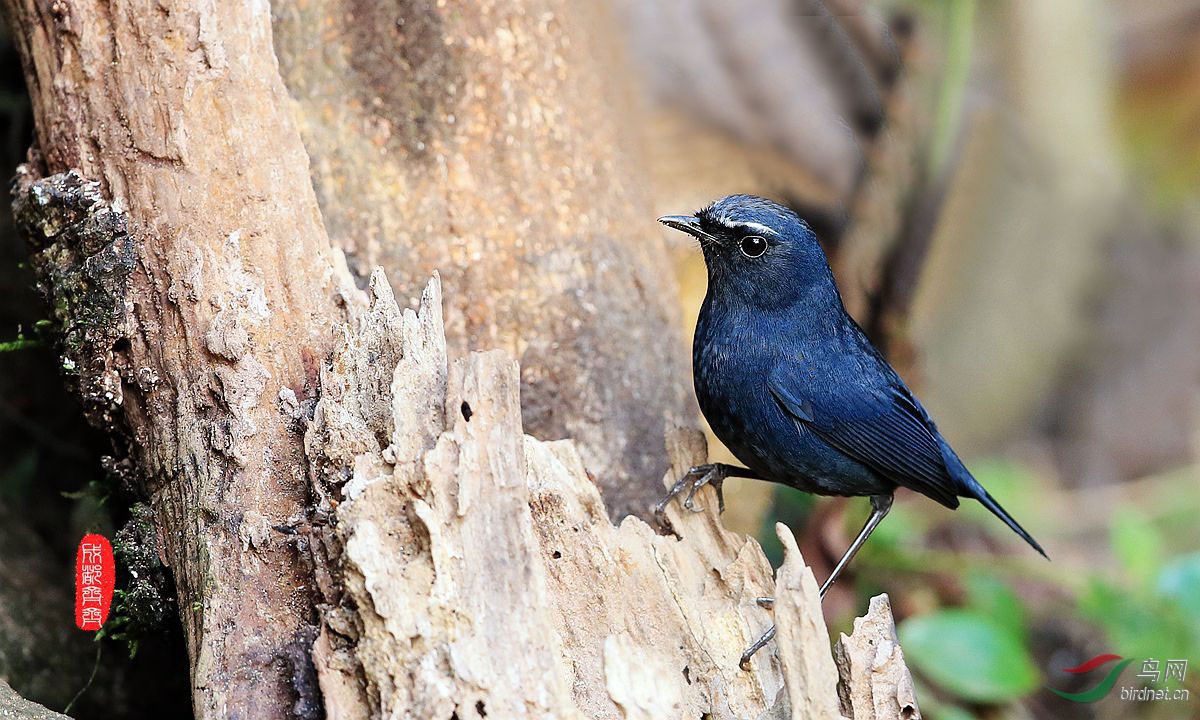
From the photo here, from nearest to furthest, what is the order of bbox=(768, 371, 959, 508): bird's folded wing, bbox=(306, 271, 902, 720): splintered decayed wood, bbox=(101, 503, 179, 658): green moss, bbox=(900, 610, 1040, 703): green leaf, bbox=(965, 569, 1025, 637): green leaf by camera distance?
bbox=(306, 271, 902, 720): splintered decayed wood → bbox=(101, 503, 179, 658): green moss → bbox=(768, 371, 959, 508): bird's folded wing → bbox=(900, 610, 1040, 703): green leaf → bbox=(965, 569, 1025, 637): green leaf

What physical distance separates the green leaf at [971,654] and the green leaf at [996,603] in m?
0.13

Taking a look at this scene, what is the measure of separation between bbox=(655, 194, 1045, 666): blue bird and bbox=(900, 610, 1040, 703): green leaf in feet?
3.70

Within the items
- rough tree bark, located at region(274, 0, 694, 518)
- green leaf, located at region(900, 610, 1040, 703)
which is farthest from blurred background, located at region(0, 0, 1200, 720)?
rough tree bark, located at region(274, 0, 694, 518)

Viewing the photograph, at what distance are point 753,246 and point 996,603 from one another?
7.70ft

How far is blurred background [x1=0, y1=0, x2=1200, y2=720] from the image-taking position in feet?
14.3

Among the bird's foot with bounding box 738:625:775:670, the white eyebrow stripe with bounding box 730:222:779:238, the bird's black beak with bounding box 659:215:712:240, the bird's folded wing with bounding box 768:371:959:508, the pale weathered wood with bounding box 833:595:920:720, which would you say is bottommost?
the pale weathered wood with bounding box 833:595:920:720

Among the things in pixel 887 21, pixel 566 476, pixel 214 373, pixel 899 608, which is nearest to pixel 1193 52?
pixel 887 21

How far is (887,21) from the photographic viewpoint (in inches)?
259

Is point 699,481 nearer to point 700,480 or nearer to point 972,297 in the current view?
point 700,480

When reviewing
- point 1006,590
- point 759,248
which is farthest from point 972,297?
point 759,248

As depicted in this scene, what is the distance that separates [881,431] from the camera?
3.66 meters

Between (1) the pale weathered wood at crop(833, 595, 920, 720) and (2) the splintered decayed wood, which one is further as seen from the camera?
(1) the pale weathered wood at crop(833, 595, 920, 720)

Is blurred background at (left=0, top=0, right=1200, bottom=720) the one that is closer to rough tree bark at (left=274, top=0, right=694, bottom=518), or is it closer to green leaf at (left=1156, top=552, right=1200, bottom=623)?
green leaf at (left=1156, top=552, right=1200, bottom=623)

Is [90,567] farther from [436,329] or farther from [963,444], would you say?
[963,444]
